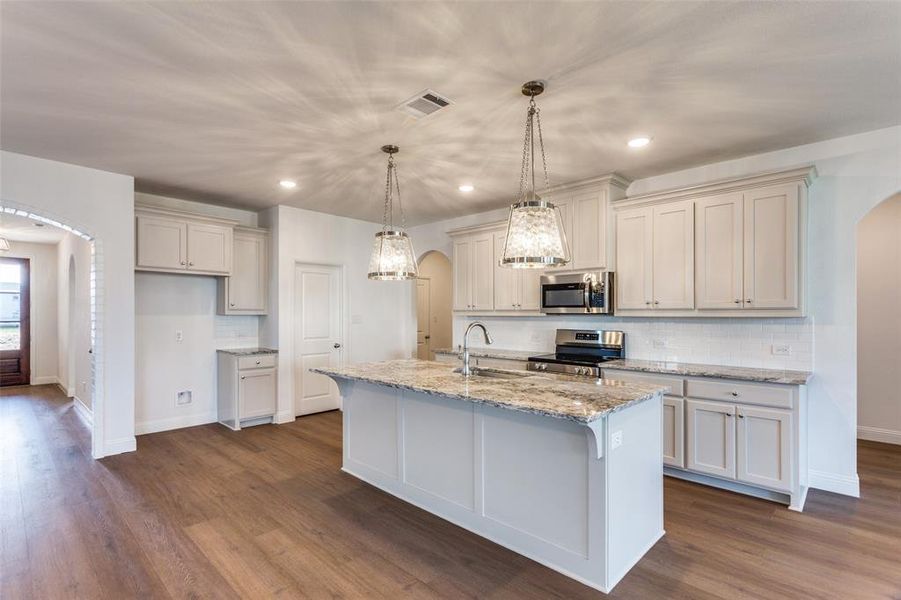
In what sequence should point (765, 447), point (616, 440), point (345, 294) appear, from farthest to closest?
point (345, 294), point (765, 447), point (616, 440)

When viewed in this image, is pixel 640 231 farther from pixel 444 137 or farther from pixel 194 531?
pixel 194 531

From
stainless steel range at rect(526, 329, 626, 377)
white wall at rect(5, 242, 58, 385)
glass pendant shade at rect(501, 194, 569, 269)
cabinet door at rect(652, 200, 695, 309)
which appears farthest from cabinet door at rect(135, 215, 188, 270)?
white wall at rect(5, 242, 58, 385)

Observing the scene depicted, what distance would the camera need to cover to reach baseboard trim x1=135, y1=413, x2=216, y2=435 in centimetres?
503

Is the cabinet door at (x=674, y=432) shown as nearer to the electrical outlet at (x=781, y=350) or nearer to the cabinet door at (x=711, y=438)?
the cabinet door at (x=711, y=438)

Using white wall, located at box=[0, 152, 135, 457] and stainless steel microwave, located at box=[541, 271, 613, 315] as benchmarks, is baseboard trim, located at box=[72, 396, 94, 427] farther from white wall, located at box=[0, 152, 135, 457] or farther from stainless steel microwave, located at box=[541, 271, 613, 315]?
stainless steel microwave, located at box=[541, 271, 613, 315]

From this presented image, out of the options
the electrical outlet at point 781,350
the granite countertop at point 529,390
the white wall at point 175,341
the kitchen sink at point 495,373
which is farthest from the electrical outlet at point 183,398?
the electrical outlet at point 781,350

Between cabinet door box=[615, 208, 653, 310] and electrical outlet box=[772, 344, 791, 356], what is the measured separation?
0.99 meters

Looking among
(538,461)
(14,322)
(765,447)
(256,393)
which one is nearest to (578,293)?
(765,447)

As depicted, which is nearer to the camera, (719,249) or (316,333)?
(719,249)

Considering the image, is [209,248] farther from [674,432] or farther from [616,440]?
[674,432]

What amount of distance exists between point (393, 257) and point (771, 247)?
2860 millimetres

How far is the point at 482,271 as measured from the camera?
5.54 m

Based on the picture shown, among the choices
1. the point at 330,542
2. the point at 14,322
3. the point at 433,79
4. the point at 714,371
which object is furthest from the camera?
the point at 14,322

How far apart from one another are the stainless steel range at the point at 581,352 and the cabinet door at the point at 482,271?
983 millimetres
